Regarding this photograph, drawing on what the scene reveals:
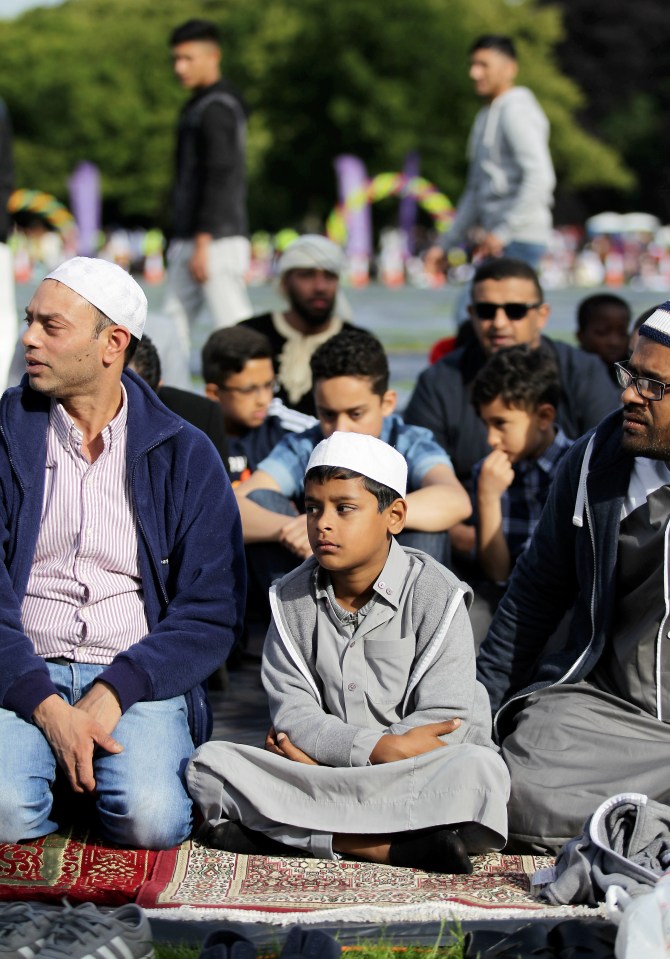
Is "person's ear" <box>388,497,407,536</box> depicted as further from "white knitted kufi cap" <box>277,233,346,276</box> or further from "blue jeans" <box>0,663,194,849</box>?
"white knitted kufi cap" <box>277,233,346,276</box>

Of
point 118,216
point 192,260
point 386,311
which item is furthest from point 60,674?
point 118,216

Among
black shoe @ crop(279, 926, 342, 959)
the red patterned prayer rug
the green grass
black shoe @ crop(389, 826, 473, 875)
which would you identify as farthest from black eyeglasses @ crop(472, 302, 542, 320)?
black shoe @ crop(279, 926, 342, 959)

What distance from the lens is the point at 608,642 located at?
14.8 feet

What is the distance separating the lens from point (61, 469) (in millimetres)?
4586

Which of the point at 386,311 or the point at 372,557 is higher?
the point at 386,311

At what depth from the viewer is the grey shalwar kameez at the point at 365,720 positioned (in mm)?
4219

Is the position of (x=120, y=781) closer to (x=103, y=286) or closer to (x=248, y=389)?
(x=103, y=286)

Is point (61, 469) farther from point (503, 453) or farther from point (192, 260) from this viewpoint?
point (192, 260)

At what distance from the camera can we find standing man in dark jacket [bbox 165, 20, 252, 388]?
31.1 feet

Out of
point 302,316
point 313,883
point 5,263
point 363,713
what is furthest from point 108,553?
point 5,263

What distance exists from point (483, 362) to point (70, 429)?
9.76 feet

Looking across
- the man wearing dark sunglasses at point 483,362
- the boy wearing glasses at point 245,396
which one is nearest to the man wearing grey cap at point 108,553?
the boy wearing glasses at point 245,396

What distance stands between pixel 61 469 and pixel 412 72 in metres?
58.3

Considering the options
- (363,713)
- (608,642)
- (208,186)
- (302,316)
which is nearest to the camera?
(363,713)
